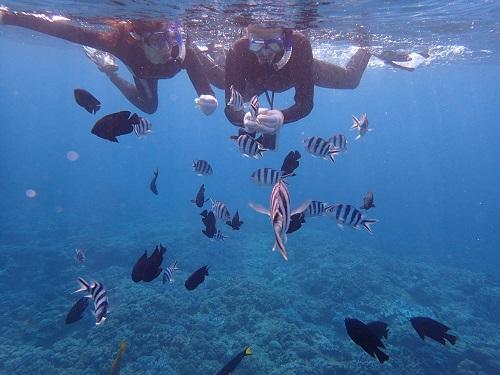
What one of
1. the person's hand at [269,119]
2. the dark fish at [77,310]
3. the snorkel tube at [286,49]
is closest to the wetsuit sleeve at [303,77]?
the snorkel tube at [286,49]

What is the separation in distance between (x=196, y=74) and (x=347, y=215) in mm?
5685

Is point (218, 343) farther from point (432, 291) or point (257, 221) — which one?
point (257, 221)

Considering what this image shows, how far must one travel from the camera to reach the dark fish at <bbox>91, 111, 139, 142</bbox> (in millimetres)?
4537

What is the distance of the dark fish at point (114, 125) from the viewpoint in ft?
14.9

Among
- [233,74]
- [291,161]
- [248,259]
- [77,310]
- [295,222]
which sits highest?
[233,74]

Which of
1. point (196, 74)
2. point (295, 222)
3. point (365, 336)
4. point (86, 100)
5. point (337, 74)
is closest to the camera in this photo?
point (365, 336)

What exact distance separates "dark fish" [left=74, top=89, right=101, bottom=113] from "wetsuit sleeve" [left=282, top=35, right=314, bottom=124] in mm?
3528

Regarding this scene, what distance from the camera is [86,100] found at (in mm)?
5188

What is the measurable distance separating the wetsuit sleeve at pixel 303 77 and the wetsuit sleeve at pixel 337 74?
94.4 inches

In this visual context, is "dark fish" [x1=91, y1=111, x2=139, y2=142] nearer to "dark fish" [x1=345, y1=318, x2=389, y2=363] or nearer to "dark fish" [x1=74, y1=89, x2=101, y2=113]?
"dark fish" [x1=74, y1=89, x2=101, y2=113]

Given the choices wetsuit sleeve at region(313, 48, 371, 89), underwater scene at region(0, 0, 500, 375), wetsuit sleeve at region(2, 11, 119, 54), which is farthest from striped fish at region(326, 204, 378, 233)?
wetsuit sleeve at region(2, 11, 119, 54)

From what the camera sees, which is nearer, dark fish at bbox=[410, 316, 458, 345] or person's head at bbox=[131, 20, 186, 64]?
dark fish at bbox=[410, 316, 458, 345]

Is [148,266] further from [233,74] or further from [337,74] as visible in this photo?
[337,74]

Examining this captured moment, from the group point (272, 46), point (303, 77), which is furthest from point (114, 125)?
point (303, 77)
